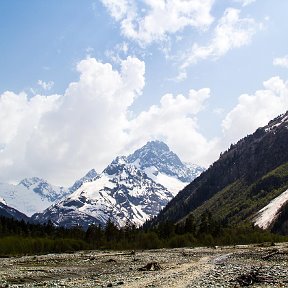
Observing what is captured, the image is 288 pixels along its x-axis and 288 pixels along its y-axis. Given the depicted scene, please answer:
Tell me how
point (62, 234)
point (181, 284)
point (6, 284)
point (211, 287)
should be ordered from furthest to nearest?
point (62, 234) < point (6, 284) < point (181, 284) < point (211, 287)

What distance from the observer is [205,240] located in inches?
6363

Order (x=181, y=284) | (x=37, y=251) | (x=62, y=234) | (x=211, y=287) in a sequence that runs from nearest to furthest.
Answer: (x=211, y=287) → (x=181, y=284) → (x=37, y=251) → (x=62, y=234)

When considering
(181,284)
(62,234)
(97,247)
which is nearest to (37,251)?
(97,247)

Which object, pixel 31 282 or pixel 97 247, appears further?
pixel 97 247

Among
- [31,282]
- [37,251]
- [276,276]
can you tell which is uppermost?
[37,251]

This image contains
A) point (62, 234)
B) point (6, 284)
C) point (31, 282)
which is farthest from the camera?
point (62, 234)

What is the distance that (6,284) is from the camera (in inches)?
1647

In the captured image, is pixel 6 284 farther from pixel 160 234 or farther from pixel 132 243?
pixel 160 234

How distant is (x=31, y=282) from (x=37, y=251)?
286 feet

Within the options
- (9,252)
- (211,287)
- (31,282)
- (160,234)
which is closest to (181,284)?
(211,287)

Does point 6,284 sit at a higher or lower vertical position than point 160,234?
lower

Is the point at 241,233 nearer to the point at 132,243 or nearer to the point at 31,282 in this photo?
the point at 132,243

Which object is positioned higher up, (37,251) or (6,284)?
(37,251)

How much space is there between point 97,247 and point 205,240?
123ft
